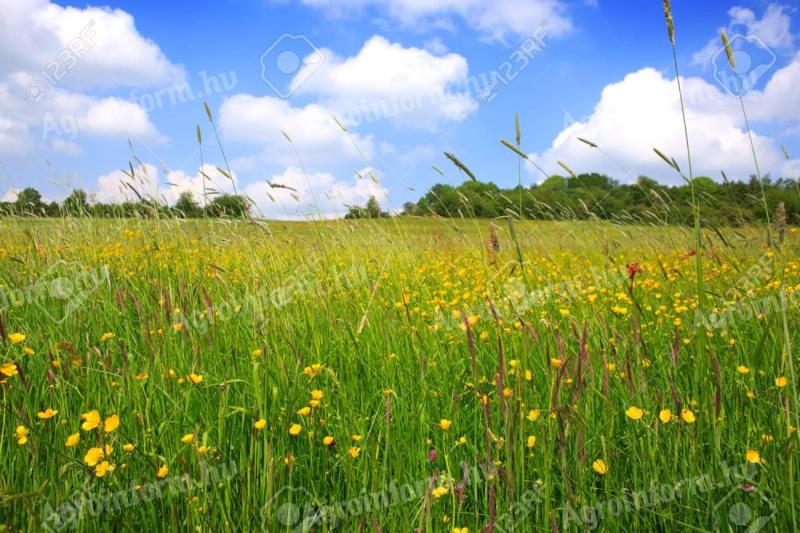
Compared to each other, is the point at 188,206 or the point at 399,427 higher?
the point at 188,206

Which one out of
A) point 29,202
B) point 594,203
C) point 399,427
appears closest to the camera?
point 399,427

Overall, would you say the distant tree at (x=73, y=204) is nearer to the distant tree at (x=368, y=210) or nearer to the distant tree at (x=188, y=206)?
the distant tree at (x=188, y=206)

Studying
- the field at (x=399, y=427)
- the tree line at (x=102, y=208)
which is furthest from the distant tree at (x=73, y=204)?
the field at (x=399, y=427)

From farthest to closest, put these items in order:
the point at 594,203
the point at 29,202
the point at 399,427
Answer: the point at 29,202, the point at 594,203, the point at 399,427

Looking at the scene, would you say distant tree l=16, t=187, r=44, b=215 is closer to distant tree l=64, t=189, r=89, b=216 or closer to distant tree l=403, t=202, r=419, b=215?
distant tree l=64, t=189, r=89, b=216

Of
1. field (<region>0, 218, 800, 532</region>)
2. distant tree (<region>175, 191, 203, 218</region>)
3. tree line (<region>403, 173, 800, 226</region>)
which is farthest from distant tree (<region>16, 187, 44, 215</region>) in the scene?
tree line (<region>403, 173, 800, 226</region>)

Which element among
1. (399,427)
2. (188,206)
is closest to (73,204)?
(188,206)

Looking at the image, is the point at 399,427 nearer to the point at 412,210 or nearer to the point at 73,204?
the point at 412,210

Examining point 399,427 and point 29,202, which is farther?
point 29,202

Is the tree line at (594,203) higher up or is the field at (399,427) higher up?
the tree line at (594,203)

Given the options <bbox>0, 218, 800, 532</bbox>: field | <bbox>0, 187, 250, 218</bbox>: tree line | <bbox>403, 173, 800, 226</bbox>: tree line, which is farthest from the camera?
<bbox>0, 187, 250, 218</bbox>: tree line

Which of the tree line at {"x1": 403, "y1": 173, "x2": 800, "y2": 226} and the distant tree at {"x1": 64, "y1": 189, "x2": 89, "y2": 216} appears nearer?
the tree line at {"x1": 403, "y1": 173, "x2": 800, "y2": 226}

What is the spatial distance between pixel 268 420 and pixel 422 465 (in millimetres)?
513

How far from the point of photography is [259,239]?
3961mm
